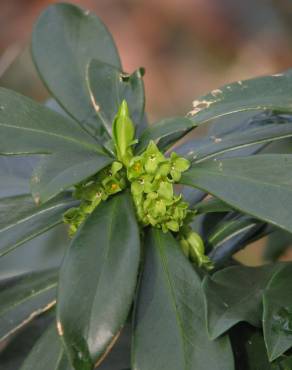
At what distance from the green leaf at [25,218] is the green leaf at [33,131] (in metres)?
0.09

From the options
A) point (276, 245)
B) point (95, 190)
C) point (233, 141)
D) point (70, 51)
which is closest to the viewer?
point (95, 190)

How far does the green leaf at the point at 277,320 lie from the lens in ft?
2.43

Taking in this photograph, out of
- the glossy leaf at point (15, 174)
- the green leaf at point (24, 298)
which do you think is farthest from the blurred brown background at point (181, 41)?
the green leaf at point (24, 298)

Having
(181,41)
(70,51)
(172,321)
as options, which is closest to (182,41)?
(181,41)

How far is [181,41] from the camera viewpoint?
13.5 ft

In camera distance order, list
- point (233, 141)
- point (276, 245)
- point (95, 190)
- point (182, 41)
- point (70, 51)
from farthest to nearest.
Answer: point (182, 41) → point (276, 245) → point (70, 51) → point (233, 141) → point (95, 190)

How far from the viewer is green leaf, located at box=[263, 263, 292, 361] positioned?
0.74 meters

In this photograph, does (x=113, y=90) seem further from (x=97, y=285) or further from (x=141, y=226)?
(x=97, y=285)

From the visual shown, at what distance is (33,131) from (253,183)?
245 millimetres

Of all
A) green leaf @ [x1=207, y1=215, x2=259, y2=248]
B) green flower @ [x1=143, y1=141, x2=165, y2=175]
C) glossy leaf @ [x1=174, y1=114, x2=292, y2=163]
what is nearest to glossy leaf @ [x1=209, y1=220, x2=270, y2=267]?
green leaf @ [x1=207, y1=215, x2=259, y2=248]

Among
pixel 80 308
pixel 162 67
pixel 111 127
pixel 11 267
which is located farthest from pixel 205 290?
pixel 162 67

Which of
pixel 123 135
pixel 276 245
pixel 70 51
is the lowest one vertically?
pixel 276 245

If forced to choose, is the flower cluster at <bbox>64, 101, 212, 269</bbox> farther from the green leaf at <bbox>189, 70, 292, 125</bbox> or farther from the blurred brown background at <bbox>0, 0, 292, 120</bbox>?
the blurred brown background at <bbox>0, 0, 292, 120</bbox>

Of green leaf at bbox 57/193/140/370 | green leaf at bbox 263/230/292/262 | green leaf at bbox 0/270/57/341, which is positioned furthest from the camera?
green leaf at bbox 263/230/292/262
